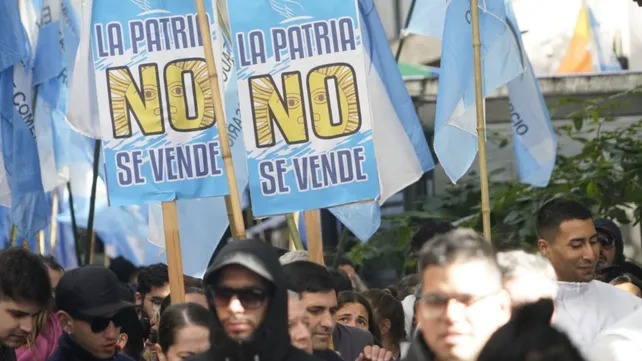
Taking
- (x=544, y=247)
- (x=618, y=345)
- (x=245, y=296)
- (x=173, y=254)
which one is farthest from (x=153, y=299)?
(x=618, y=345)

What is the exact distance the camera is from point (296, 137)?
1004cm

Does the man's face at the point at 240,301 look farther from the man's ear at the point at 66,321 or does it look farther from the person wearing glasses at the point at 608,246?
the person wearing glasses at the point at 608,246

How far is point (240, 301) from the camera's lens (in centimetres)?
629

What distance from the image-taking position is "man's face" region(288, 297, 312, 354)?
23.4 feet

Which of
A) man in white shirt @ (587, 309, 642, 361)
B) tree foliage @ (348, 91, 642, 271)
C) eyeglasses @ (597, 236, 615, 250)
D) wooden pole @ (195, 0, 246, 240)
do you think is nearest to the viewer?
man in white shirt @ (587, 309, 642, 361)

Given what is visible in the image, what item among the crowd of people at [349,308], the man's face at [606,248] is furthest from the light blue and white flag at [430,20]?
the man's face at [606,248]

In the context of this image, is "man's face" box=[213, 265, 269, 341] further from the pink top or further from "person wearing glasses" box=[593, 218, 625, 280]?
"person wearing glasses" box=[593, 218, 625, 280]

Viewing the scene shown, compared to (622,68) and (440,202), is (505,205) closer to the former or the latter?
(440,202)

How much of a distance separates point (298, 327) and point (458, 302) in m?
1.77

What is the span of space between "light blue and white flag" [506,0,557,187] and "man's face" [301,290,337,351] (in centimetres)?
418

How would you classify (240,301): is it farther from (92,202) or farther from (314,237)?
(92,202)

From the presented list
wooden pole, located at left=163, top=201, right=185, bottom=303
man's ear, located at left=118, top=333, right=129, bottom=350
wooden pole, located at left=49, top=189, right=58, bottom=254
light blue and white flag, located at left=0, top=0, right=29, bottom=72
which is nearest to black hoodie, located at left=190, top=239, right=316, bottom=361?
man's ear, located at left=118, top=333, right=129, bottom=350

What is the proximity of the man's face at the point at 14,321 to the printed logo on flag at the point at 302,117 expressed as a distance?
2.33 metres

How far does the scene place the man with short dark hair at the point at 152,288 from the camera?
1088 cm
